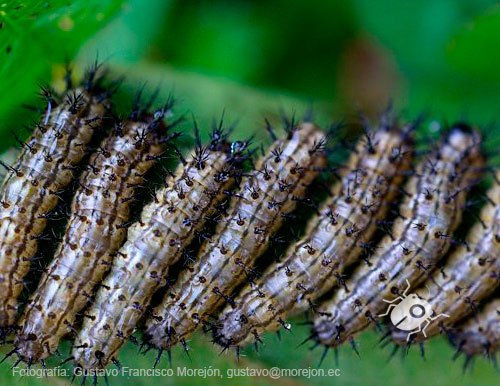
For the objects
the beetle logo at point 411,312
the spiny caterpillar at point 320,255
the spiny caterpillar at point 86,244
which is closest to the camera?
the spiny caterpillar at point 86,244

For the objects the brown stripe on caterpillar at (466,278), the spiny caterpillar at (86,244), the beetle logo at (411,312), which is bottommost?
the spiny caterpillar at (86,244)

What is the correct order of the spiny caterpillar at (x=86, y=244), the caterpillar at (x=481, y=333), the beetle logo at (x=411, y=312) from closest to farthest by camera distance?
the spiny caterpillar at (x=86, y=244), the beetle logo at (x=411, y=312), the caterpillar at (x=481, y=333)

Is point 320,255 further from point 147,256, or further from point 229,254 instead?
point 147,256

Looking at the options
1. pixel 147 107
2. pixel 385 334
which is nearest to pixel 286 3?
pixel 147 107

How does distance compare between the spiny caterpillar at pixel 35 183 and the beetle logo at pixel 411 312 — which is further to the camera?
the beetle logo at pixel 411 312

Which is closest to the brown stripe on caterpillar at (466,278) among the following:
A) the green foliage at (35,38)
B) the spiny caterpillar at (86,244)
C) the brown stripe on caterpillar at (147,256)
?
the brown stripe on caterpillar at (147,256)

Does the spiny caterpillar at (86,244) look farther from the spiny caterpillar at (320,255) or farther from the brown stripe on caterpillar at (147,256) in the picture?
the spiny caterpillar at (320,255)

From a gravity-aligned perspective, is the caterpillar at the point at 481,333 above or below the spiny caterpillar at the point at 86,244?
above
